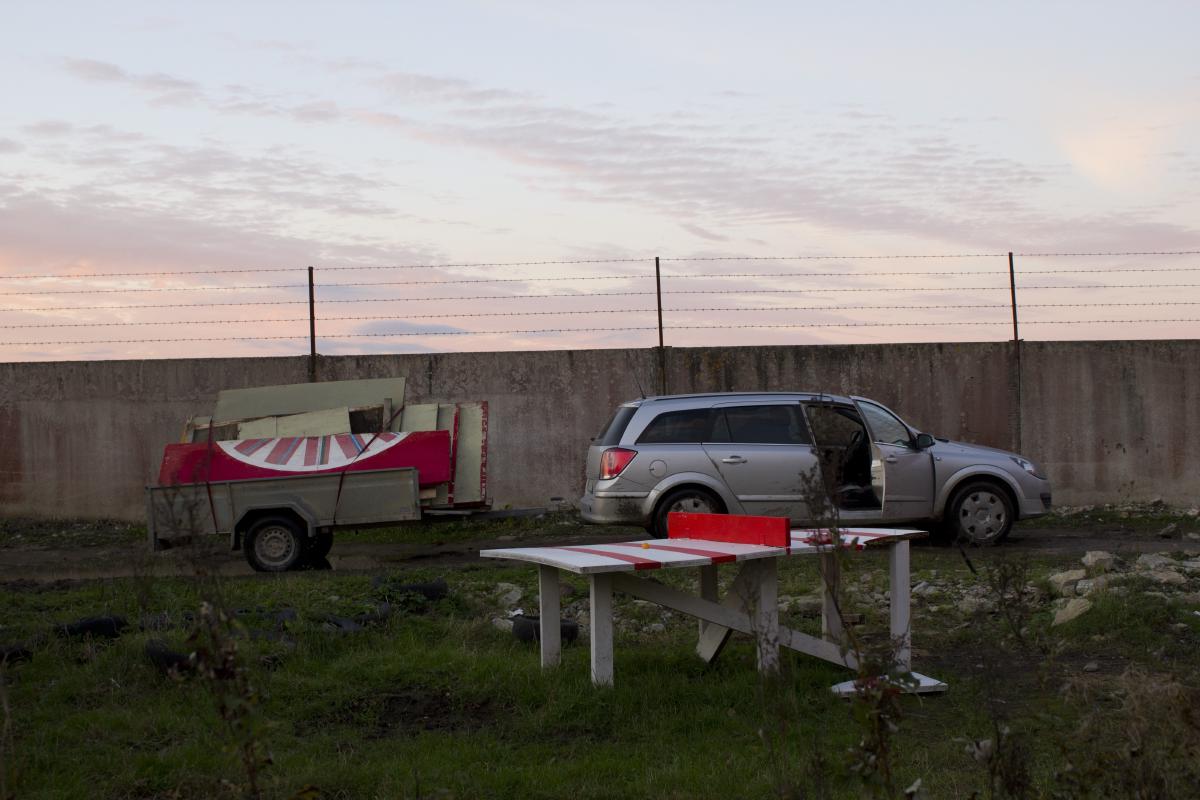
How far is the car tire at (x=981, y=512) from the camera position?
41.4 feet

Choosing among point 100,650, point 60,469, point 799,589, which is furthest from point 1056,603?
point 60,469

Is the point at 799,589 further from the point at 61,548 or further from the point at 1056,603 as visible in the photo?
the point at 61,548

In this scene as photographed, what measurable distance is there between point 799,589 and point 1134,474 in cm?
937

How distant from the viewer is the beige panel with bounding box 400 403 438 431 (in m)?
13.8

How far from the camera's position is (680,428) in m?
12.4

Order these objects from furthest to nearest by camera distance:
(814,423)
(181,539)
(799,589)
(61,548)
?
(61,548) < (799,589) < (814,423) < (181,539)

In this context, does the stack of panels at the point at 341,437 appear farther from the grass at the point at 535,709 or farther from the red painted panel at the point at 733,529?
the red painted panel at the point at 733,529

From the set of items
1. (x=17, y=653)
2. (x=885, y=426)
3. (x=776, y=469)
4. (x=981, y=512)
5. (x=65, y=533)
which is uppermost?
(x=885, y=426)

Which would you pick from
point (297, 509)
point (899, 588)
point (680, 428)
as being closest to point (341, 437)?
point (297, 509)

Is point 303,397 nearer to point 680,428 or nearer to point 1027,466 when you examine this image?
point 680,428

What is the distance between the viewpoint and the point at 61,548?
48.6 feet

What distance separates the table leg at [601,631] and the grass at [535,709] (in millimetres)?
102

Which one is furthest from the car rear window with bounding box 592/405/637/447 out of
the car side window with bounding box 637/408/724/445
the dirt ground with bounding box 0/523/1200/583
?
the dirt ground with bounding box 0/523/1200/583

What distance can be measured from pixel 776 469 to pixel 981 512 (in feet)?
7.67
